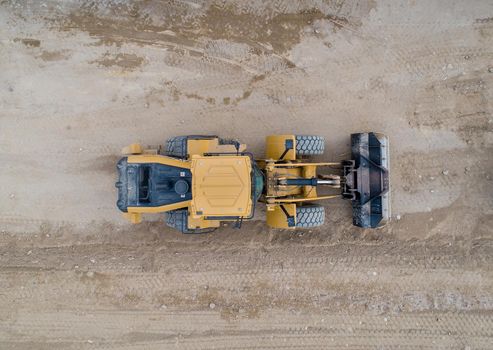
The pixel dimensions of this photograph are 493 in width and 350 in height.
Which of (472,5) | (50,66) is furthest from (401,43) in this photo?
(50,66)

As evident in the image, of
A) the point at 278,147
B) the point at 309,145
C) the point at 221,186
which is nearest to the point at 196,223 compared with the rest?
the point at 221,186

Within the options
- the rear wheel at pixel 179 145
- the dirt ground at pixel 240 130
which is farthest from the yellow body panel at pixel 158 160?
the dirt ground at pixel 240 130

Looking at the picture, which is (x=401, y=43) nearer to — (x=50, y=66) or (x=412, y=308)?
(x=412, y=308)

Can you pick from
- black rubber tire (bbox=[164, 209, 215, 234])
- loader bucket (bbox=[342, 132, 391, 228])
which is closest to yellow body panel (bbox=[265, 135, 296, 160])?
loader bucket (bbox=[342, 132, 391, 228])

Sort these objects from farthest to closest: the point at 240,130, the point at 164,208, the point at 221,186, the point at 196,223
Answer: the point at 240,130 → the point at 196,223 → the point at 164,208 → the point at 221,186

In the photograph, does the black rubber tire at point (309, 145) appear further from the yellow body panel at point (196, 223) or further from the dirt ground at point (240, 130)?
the yellow body panel at point (196, 223)

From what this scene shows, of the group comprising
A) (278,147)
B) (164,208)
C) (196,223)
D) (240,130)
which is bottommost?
(196,223)

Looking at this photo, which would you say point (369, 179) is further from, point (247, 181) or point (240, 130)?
point (240, 130)
